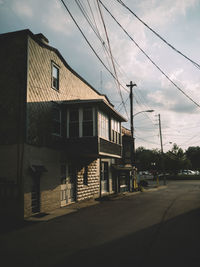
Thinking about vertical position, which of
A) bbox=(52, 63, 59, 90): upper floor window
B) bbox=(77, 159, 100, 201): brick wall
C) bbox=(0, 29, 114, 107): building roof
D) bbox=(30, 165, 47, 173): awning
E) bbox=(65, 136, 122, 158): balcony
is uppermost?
bbox=(0, 29, 114, 107): building roof

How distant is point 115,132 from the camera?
19.3 metres

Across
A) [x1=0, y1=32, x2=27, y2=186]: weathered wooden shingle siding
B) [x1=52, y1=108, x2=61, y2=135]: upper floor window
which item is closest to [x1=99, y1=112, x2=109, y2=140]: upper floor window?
[x1=52, y1=108, x2=61, y2=135]: upper floor window

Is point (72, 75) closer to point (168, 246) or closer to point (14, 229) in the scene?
point (14, 229)

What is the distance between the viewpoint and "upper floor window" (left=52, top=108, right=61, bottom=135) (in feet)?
47.8

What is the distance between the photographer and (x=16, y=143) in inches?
443

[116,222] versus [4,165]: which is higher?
[4,165]

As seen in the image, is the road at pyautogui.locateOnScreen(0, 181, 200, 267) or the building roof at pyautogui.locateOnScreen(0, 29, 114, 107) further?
the building roof at pyautogui.locateOnScreen(0, 29, 114, 107)

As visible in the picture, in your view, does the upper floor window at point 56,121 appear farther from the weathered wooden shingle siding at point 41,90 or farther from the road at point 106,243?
the road at point 106,243

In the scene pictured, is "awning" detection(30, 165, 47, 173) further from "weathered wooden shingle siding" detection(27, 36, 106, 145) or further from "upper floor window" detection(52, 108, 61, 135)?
"upper floor window" detection(52, 108, 61, 135)

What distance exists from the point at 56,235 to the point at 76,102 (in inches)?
354

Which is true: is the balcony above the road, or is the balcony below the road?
above

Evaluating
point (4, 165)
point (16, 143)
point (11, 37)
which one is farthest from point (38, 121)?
point (11, 37)

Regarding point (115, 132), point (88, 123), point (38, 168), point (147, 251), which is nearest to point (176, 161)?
point (115, 132)

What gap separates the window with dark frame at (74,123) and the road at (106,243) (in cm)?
646
